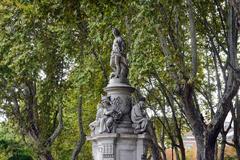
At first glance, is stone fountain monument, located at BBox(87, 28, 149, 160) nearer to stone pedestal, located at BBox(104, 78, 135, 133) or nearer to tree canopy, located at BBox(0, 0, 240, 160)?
stone pedestal, located at BBox(104, 78, 135, 133)

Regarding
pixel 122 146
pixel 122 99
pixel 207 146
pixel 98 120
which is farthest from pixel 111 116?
pixel 207 146

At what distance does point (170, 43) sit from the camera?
18.1m

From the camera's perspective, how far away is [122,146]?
13672mm

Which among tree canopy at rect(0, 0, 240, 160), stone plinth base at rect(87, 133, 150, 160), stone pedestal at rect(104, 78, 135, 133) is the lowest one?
stone plinth base at rect(87, 133, 150, 160)

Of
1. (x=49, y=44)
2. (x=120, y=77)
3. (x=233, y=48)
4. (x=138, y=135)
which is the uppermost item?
(x=49, y=44)

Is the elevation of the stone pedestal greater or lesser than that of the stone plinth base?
greater

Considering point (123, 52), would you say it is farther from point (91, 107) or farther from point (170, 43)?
point (91, 107)

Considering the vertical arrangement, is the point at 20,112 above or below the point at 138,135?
above

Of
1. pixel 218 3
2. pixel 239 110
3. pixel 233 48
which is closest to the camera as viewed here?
pixel 233 48

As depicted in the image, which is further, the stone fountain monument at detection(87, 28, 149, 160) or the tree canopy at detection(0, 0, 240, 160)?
the tree canopy at detection(0, 0, 240, 160)

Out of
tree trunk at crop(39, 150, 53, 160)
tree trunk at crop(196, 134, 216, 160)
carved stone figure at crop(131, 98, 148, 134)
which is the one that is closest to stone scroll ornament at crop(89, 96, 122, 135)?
carved stone figure at crop(131, 98, 148, 134)

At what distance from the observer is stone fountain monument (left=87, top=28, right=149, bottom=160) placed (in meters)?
13.5

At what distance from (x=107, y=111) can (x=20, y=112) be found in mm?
11510

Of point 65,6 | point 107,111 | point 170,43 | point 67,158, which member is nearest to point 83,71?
point 170,43
